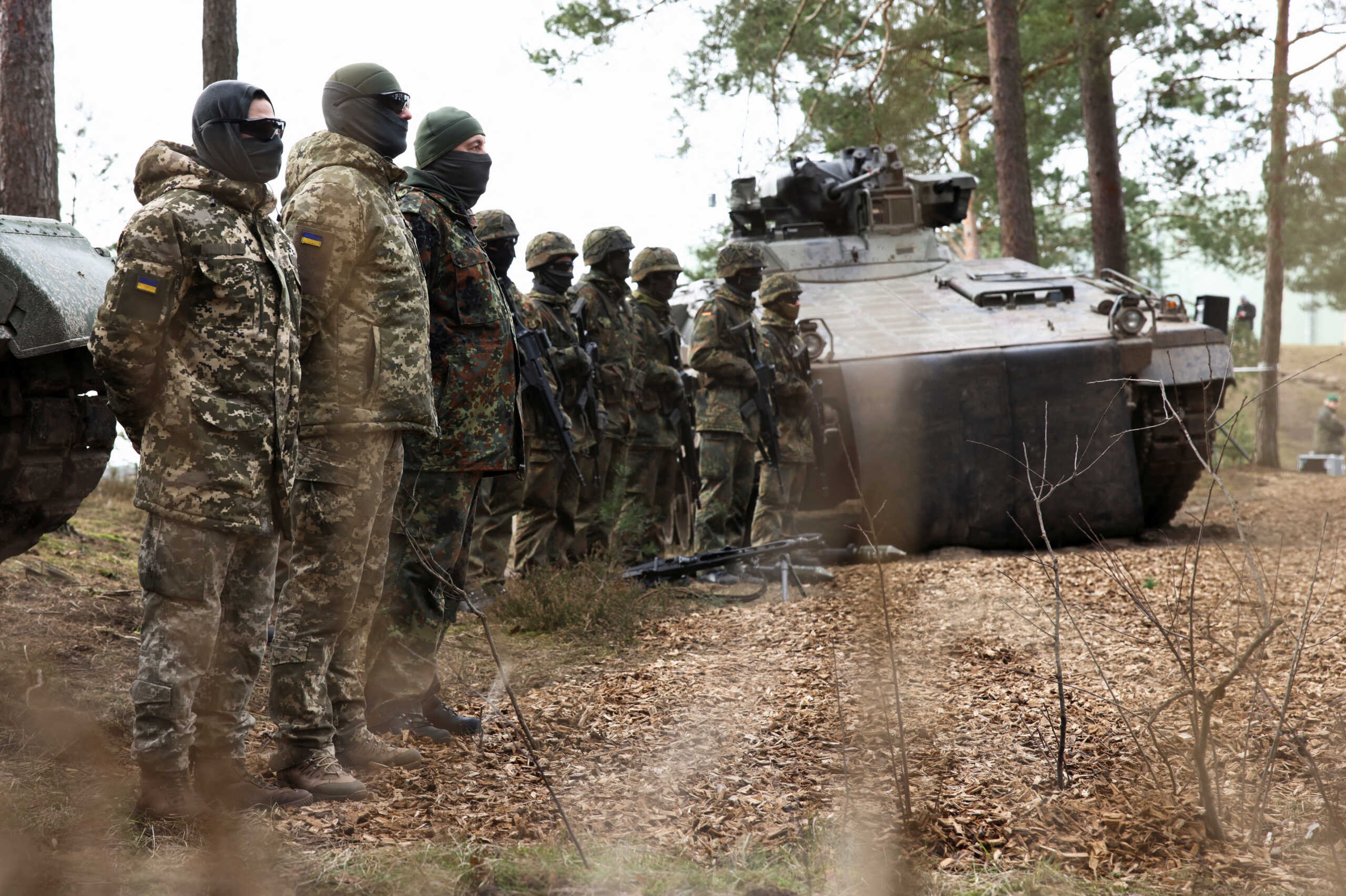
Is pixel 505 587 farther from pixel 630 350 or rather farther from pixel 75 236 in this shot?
pixel 75 236

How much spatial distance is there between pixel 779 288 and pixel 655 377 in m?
1.16

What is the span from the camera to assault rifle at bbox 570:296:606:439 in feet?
24.9

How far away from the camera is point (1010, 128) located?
14141 mm

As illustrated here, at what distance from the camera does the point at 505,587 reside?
7023 millimetres

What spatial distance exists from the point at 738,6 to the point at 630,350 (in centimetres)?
854

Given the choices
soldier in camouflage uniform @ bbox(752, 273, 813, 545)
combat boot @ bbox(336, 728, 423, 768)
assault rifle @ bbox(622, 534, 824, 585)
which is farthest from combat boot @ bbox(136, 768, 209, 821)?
soldier in camouflage uniform @ bbox(752, 273, 813, 545)

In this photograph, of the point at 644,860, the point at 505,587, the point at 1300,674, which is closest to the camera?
the point at 644,860

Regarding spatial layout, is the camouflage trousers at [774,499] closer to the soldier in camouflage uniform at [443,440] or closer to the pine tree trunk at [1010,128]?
the soldier in camouflage uniform at [443,440]

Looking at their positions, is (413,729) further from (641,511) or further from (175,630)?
(641,511)

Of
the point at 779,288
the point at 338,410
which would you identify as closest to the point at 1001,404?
the point at 779,288

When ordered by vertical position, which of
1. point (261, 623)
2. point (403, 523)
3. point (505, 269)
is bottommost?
point (261, 623)

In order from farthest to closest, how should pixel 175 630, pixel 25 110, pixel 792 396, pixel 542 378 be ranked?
pixel 792 396
pixel 25 110
pixel 542 378
pixel 175 630

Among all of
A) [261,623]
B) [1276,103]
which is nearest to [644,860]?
[261,623]

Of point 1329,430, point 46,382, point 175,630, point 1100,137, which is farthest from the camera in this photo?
point 1329,430
